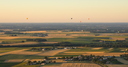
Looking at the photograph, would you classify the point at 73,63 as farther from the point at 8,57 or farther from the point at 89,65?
the point at 8,57

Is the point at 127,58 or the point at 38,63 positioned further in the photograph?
the point at 127,58

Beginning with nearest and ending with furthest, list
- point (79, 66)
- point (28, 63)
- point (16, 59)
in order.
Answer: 1. point (79, 66)
2. point (28, 63)
3. point (16, 59)

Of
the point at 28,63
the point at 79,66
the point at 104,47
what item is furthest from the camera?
the point at 104,47

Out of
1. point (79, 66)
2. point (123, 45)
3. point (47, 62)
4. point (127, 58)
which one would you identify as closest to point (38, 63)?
point (47, 62)

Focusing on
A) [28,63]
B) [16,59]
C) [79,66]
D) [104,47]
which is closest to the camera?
[79,66]

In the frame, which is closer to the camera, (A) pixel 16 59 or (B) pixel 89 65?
(B) pixel 89 65

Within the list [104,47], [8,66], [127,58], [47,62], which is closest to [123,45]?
[104,47]

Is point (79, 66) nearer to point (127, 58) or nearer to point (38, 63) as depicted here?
point (38, 63)

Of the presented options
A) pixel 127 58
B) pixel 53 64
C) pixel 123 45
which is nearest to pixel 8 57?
pixel 53 64

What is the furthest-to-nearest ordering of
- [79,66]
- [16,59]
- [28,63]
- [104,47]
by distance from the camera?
[104,47] < [16,59] < [28,63] < [79,66]
